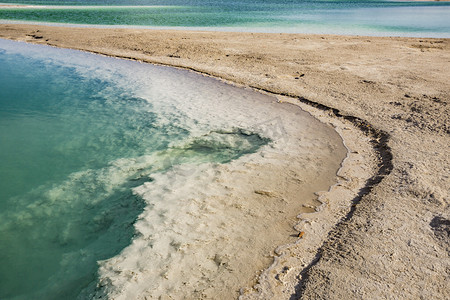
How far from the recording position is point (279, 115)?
7.24 metres

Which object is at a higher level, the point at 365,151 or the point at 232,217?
the point at 365,151

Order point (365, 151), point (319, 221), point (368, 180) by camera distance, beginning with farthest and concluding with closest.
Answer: point (365, 151) < point (368, 180) < point (319, 221)

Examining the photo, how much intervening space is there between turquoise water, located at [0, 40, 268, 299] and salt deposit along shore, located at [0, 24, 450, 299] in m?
1.64

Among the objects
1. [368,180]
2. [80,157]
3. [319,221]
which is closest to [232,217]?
[319,221]

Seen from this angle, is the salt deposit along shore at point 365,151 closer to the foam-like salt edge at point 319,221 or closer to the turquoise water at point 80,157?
the foam-like salt edge at point 319,221

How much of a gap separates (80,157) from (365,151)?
4364 millimetres

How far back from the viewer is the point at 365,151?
18.7 ft

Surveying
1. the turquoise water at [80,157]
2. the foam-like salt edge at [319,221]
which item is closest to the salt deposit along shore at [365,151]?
the foam-like salt edge at [319,221]

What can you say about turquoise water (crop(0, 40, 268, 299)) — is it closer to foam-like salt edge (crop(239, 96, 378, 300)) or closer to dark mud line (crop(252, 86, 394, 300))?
foam-like salt edge (crop(239, 96, 378, 300))

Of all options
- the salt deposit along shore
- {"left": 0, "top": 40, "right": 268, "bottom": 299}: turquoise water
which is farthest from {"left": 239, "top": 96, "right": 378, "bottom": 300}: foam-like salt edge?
{"left": 0, "top": 40, "right": 268, "bottom": 299}: turquoise water

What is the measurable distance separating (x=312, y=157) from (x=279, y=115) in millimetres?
1874

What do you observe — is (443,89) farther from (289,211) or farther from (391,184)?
(289,211)

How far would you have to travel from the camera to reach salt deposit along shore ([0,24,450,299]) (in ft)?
10.5

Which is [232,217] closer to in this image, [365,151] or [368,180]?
[368,180]
